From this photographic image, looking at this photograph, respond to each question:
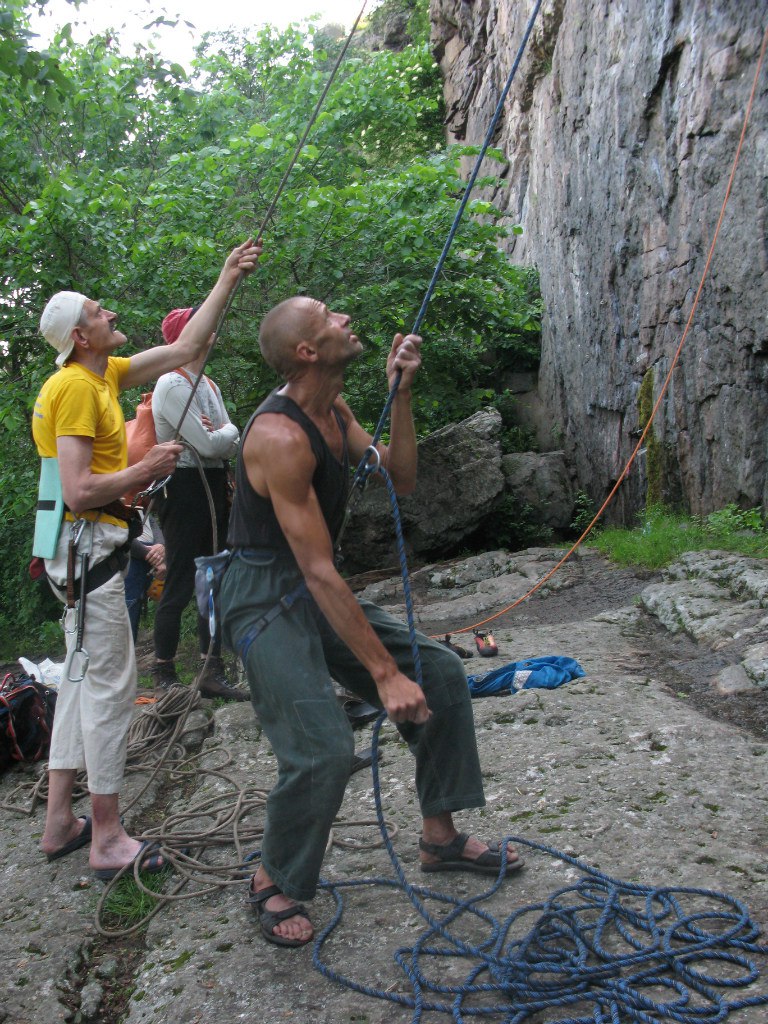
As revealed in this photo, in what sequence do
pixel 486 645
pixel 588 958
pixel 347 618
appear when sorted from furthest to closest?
pixel 486 645, pixel 347 618, pixel 588 958

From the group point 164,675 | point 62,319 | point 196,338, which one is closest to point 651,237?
point 196,338

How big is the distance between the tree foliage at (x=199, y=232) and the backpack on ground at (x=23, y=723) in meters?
4.01

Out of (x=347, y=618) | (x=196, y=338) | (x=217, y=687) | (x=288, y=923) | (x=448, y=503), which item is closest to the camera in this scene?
(x=347, y=618)

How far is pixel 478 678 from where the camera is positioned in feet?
15.0

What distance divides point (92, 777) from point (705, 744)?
236 cm

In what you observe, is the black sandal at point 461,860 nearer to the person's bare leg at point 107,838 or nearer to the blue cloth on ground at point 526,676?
the person's bare leg at point 107,838

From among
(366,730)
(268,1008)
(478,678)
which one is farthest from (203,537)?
(268,1008)

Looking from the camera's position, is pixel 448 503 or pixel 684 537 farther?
pixel 448 503

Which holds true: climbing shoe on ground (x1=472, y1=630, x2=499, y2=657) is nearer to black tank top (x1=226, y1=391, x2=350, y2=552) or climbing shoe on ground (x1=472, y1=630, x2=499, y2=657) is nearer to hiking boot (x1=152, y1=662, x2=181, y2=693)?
hiking boot (x1=152, y1=662, x2=181, y2=693)

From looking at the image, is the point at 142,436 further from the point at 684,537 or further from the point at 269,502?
the point at 684,537

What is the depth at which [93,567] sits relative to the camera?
119 inches

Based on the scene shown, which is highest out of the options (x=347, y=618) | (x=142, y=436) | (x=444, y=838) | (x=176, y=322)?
(x=176, y=322)

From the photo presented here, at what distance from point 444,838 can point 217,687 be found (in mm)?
2255

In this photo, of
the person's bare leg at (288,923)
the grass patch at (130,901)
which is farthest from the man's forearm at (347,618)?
the grass patch at (130,901)
